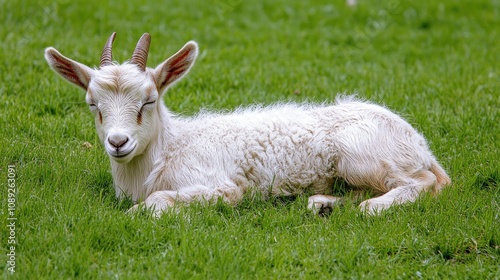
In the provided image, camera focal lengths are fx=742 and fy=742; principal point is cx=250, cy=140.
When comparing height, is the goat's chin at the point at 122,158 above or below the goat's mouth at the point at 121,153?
below

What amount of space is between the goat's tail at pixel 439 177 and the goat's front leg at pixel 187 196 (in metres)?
1.80

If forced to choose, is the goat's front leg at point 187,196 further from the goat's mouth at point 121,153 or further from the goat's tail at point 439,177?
the goat's tail at point 439,177

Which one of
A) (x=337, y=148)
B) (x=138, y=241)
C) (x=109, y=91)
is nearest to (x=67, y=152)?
(x=109, y=91)

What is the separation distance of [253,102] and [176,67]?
2603 millimetres

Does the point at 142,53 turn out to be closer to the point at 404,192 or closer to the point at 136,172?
the point at 136,172

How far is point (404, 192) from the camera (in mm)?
6480

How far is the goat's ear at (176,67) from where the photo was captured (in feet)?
21.1

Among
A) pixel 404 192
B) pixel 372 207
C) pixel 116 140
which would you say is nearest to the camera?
pixel 116 140

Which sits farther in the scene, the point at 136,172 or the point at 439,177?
the point at 439,177

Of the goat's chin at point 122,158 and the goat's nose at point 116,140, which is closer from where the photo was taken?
the goat's nose at point 116,140

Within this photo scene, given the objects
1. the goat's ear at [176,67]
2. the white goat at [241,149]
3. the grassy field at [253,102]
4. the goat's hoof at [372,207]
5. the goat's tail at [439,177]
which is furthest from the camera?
the goat's tail at [439,177]

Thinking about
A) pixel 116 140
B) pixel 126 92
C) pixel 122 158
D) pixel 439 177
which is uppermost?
pixel 126 92

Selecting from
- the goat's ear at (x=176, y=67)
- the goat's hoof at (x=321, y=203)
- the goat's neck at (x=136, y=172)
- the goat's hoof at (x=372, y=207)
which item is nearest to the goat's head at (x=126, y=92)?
the goat's ear at (x=176, y=67)

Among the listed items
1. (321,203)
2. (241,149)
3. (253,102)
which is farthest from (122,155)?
(253,102)
